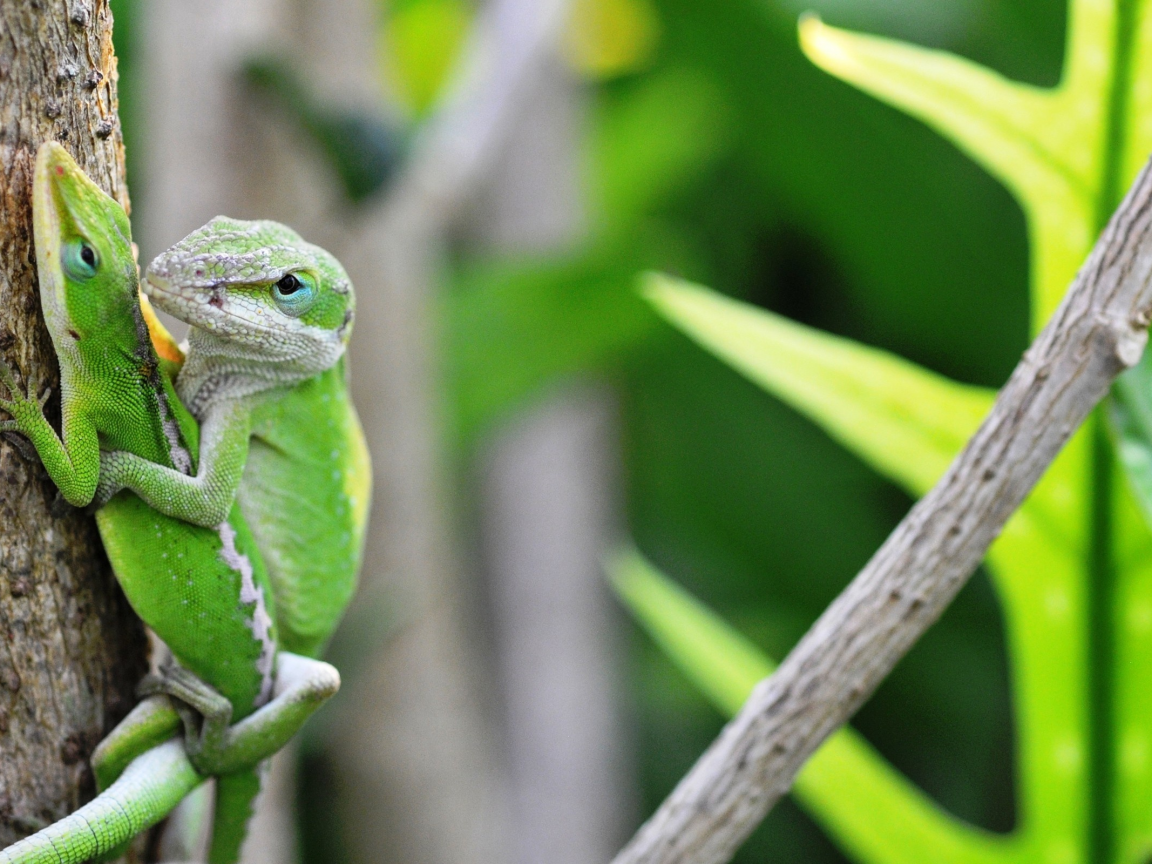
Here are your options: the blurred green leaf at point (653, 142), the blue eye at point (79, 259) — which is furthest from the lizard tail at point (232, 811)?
the blurred green leaf at point (653, 142)

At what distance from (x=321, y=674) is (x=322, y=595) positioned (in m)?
0.12

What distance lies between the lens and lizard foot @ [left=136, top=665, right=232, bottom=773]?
31.0 inches

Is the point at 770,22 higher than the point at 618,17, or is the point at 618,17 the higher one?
the point at 770,22

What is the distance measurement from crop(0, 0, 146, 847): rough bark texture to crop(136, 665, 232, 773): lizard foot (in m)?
0.03

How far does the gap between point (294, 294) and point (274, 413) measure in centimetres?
11

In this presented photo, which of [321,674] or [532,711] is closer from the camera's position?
[321,674]

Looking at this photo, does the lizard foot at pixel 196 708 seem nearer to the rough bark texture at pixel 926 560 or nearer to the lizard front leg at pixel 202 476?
the lizard front leg at pixel 202 476

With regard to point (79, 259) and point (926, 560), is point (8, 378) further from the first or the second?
point (926, 560)

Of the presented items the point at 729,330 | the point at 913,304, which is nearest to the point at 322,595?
the point at 729,330

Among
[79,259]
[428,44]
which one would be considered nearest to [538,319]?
[79,259]

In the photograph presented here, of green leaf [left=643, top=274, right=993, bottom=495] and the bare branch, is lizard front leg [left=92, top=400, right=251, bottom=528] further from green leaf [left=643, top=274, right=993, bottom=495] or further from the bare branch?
the bare branch

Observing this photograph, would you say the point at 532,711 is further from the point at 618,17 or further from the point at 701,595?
the point at 618,17

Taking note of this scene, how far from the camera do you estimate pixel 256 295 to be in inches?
33.2

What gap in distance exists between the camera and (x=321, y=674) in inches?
32.1
